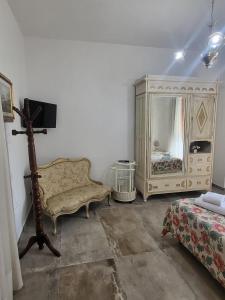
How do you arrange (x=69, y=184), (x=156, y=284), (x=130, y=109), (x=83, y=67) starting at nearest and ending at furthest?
1. (x=156, y=284)
2. (x=69, y=184)
3. (x=83, y=67)
4. (x=130, y=109)

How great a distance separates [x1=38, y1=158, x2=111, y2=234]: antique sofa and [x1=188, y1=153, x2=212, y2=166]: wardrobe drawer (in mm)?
1629

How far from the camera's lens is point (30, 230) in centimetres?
272

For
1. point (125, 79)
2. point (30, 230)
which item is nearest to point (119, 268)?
point (30, 230)

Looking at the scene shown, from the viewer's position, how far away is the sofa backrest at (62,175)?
3.05 m

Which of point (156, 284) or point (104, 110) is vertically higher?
point (104, 110)

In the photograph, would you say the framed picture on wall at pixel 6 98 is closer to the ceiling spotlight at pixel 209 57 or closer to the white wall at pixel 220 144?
the ceiling spotlight at pixel 209 57

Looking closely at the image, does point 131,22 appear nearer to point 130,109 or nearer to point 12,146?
point 130,109

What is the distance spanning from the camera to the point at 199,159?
3.73 m

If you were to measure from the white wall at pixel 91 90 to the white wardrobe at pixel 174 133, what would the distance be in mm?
364

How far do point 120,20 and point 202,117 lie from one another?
6.97 ft

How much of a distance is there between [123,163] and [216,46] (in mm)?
2229

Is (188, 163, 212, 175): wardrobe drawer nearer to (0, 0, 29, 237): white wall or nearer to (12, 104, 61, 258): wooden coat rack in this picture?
(12, 104, 61, 258): wooden coat rack

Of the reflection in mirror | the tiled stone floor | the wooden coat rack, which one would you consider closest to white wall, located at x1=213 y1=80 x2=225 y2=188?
the reflection in mirror

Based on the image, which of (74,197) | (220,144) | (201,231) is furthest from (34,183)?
(220,144)
